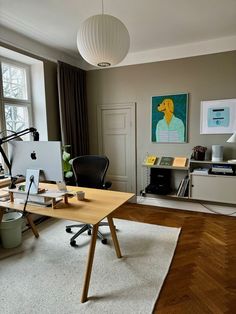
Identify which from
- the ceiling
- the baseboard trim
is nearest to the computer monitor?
the ceiling

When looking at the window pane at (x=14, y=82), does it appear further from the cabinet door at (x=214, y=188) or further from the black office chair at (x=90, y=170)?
the cabinet door at (x=214, y=188)

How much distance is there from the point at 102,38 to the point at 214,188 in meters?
2.56

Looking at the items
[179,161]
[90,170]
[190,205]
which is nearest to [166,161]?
[179,161]

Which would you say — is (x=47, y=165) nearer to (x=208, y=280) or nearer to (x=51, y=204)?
(x=51, y=204)

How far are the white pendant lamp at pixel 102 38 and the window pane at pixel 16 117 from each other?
196cm

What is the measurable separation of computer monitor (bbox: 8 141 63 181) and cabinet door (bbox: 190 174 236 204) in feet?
7.23

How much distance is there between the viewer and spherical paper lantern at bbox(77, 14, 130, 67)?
158 centimetres

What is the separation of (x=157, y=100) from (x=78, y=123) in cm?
142

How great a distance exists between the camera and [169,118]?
362 cm

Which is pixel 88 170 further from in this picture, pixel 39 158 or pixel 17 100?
pixel 17 100

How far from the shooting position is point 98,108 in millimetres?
4148

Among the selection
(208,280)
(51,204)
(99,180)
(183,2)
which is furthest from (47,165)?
(183,2)

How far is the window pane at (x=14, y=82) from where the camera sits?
3.12 m

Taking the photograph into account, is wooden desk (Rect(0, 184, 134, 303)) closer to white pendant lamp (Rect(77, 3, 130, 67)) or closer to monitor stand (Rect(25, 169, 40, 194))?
monitor stand (Rect(25, 169, 40, 194))
